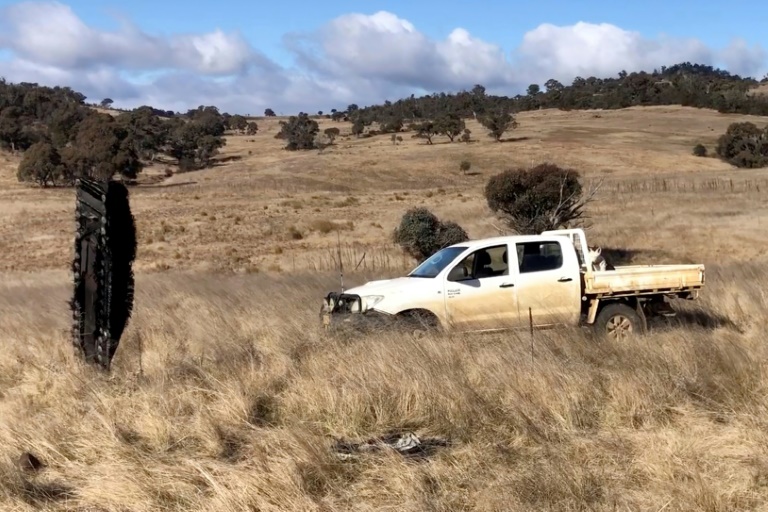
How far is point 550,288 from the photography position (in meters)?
10.6

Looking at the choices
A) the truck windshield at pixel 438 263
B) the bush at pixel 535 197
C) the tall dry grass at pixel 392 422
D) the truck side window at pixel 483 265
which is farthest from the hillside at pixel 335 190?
the tall dry grass at pixel 392 422

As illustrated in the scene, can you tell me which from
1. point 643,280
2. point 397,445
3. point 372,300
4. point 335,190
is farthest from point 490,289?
point 335,190

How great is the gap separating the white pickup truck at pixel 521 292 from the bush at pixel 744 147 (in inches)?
2493

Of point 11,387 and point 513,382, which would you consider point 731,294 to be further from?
point 11,387

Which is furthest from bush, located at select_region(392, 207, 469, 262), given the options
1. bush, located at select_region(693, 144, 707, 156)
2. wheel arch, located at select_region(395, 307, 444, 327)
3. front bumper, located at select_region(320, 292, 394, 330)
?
bush, located at select_region(693, 144, 707, 156)

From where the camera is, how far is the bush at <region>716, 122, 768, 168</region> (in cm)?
6794

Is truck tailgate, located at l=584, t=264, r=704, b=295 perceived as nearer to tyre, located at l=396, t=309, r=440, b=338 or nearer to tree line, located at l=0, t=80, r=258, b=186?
tyre, located at l=396, t=309, r=440, b=338

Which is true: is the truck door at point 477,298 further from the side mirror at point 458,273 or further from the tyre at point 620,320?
the tyre at point 620,320

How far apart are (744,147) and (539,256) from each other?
6731 cm

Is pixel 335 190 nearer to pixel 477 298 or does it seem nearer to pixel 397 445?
pixel 477 298

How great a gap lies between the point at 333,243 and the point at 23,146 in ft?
193

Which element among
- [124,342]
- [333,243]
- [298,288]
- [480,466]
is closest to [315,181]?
[333,243]

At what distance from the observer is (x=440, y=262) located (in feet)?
35.7

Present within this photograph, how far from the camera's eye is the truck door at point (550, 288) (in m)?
10.5
